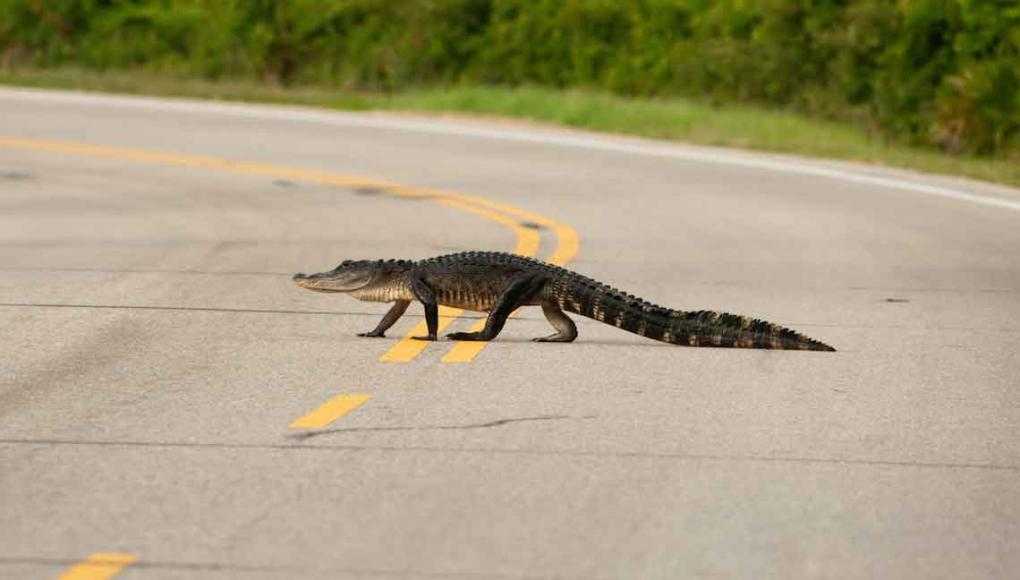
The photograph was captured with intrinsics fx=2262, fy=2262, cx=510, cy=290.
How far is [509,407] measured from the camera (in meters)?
9.48

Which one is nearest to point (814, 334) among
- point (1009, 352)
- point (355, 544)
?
point (1009, 352)

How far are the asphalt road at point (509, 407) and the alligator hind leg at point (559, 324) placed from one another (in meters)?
0.14

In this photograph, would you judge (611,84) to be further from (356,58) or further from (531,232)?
(531,232)

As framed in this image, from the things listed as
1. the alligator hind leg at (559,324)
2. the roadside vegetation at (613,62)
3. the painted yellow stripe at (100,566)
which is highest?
the painted yellow stripe at (100,566)

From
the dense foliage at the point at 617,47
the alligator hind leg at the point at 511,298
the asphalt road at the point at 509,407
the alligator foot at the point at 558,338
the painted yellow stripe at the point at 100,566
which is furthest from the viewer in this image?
the dense foliage at the point at 617,47

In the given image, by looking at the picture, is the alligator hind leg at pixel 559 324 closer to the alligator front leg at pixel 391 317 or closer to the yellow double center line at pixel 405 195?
the yellow double center line at pixel 405 195

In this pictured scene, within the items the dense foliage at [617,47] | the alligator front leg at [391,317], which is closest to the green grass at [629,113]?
the dense foliage at [617,47]

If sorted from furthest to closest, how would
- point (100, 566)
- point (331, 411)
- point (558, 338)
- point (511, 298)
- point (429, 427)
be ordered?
point (558, 338), point (511, 298), point (331, 411), point (429, 427), point (100, 566)

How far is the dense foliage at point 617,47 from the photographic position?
34.4 metres

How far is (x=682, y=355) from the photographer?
1113 cm

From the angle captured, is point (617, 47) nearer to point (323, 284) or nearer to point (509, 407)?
point (323, 284)

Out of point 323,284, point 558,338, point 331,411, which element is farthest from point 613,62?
point 331,411

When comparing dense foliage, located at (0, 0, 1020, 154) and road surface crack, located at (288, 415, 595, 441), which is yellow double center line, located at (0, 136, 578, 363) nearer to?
road surface crack, located at (288, 415, 595, 441)

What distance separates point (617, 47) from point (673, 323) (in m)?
32.3
